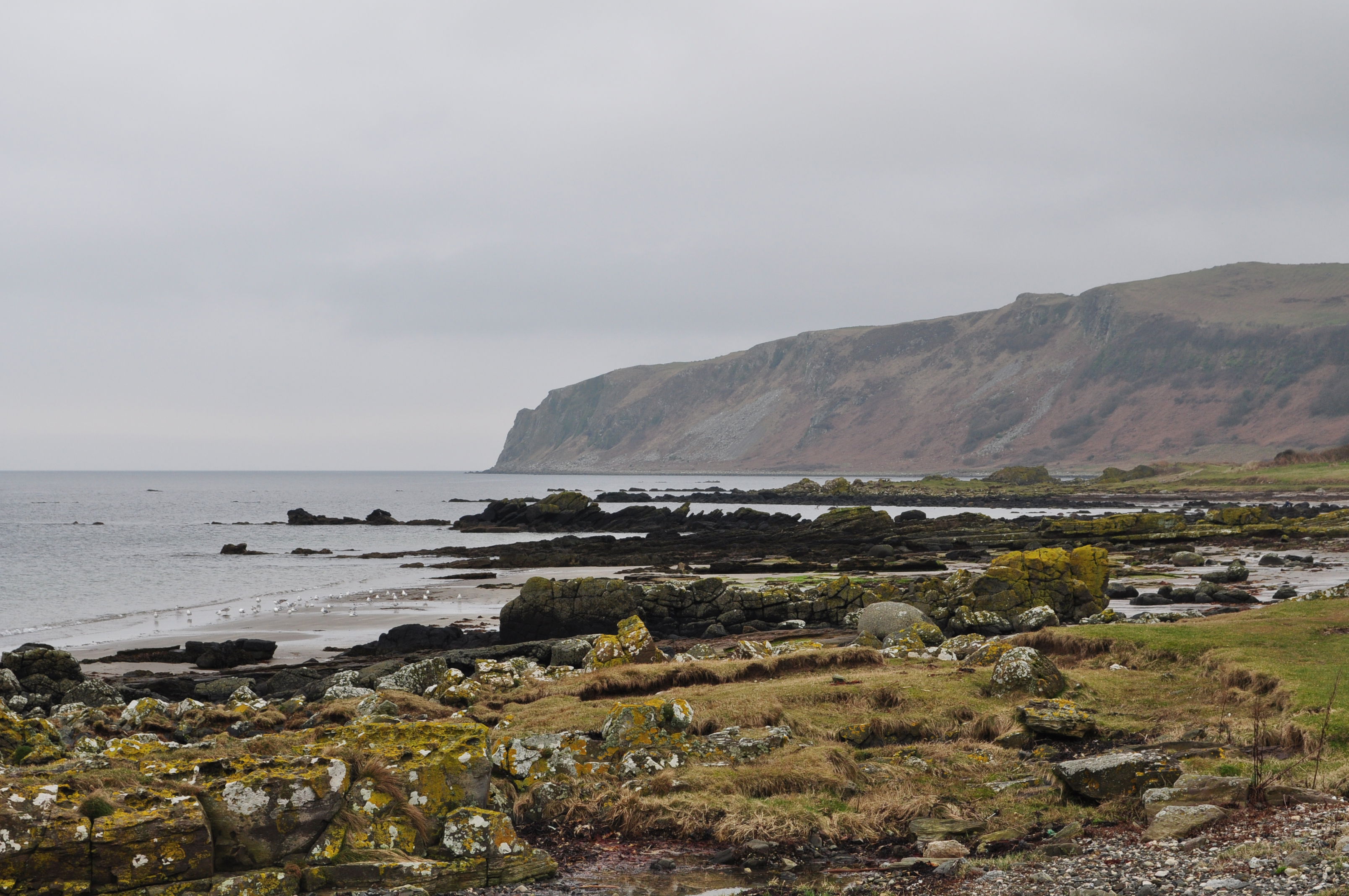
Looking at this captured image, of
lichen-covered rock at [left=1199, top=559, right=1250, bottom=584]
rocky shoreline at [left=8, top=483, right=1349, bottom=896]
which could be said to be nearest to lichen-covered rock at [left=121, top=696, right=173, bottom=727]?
rocky shoreline at [left=8, top=483, right=1349, bottom=896]

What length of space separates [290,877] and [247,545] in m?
73.9

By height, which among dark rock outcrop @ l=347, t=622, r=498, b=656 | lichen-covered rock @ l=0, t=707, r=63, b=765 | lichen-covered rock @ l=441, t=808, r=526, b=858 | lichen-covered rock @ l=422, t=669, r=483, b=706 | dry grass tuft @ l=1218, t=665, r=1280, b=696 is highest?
lichen-covered rock @ l=0, t=707, r=63, b=765

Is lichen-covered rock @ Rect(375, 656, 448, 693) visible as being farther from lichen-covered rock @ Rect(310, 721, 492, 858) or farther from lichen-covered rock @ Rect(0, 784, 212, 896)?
lichen-covered rock @ Rect(0, 784, 212, 896)

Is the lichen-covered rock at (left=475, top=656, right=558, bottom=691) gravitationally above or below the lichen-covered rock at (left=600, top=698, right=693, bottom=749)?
below

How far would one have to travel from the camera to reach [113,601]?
43938 millimetres

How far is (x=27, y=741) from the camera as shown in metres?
12.1

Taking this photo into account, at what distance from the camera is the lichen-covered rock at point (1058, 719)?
1327 cm

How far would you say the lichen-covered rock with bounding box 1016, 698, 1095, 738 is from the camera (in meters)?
13.3

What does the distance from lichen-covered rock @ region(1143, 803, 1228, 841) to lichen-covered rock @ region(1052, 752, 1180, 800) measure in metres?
1.03

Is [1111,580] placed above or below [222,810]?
below

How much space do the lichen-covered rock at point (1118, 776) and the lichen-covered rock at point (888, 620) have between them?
12.7 meters

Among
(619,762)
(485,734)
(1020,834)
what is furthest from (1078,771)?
(485,734)

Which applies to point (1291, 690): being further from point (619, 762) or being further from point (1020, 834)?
point (619, 762)

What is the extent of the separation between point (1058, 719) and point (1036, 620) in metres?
13.2
